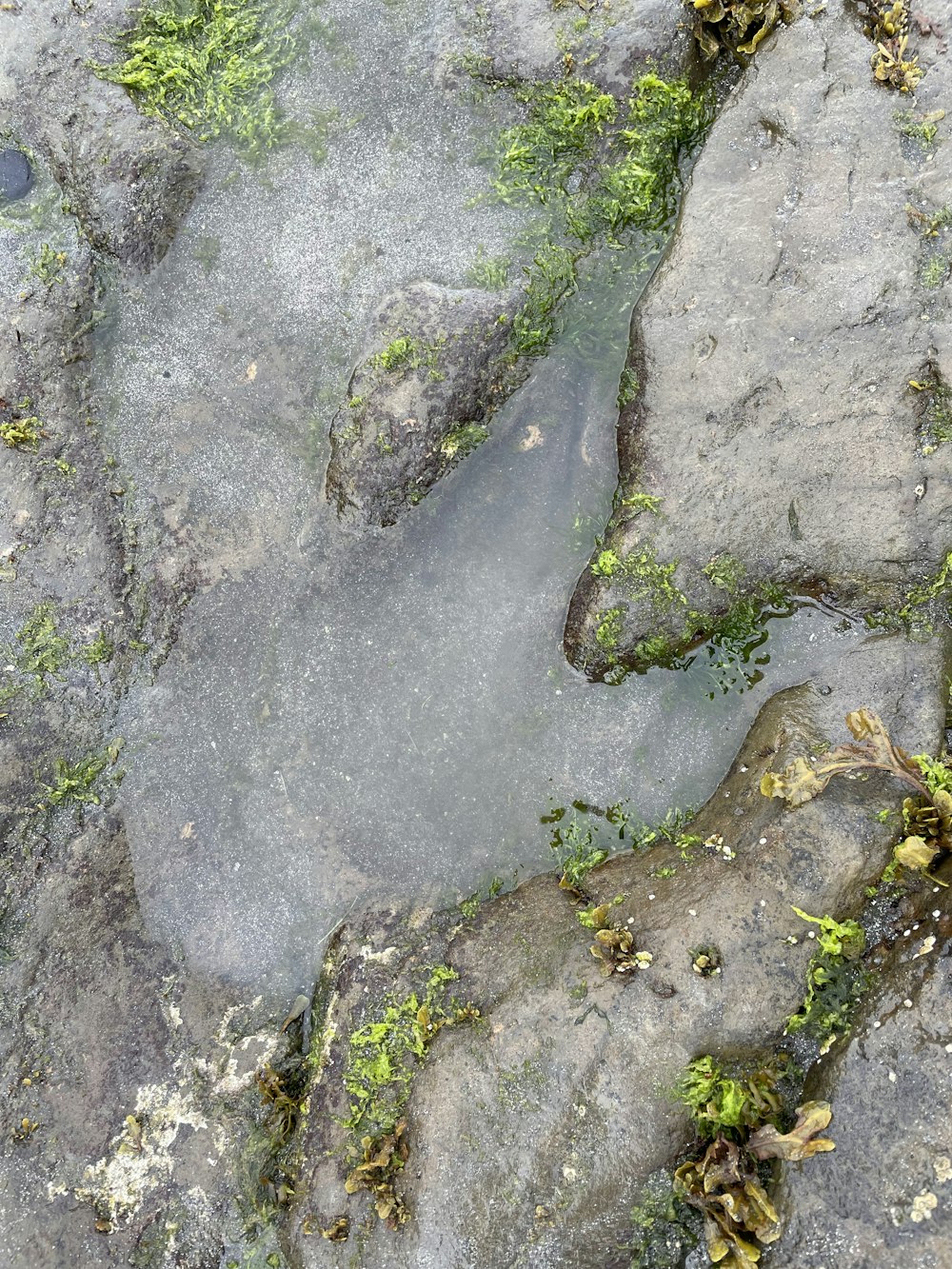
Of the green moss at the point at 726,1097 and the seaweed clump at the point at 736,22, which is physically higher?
the seaweed clump at the point at 736,22

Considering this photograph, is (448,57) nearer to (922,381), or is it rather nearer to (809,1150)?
(922,381)

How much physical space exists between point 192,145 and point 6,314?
1291 mm

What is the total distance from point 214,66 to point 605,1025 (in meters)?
5.08

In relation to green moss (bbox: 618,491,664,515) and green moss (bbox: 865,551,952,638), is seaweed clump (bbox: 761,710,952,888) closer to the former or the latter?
green moss (bbox: 865,551,952,638)

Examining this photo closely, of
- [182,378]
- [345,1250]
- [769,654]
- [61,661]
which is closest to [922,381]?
[769,654]

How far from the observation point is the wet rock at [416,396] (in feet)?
13.3

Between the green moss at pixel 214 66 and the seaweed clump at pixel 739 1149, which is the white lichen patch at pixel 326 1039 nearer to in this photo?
the seaweed clump at pixel 739 1149

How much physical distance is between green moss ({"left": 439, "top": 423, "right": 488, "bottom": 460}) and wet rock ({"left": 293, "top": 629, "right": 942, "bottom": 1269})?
1929 mm

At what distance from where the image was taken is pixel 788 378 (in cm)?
382

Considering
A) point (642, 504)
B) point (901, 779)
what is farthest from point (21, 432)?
point (901, 779)

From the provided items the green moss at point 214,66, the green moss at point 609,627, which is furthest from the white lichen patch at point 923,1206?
the green moss at point 214,66

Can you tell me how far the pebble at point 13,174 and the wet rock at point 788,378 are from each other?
328cm

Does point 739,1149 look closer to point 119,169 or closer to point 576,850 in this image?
point 576,850

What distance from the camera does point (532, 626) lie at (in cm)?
410
